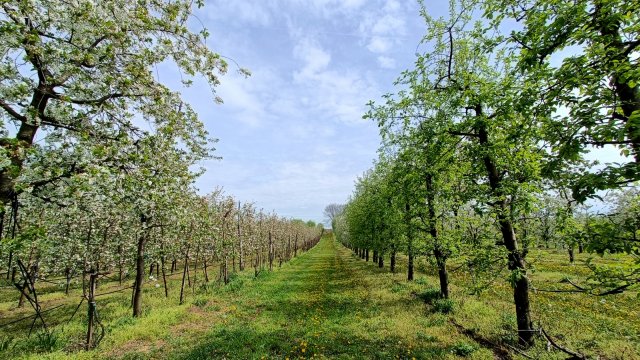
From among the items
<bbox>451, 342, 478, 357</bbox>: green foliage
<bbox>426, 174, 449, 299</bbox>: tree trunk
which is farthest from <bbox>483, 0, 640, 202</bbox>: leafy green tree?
<bbox>426, 174, 449, 299</bbox>: tree trunk

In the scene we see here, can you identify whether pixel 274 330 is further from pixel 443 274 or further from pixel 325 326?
pixel 443 274

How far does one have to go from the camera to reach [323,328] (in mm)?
12562

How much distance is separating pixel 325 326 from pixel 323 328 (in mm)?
284

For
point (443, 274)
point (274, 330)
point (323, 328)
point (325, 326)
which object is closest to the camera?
point (274, 330)

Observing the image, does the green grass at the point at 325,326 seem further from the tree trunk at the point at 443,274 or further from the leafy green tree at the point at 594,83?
the leafy green tree at the point at 594,83

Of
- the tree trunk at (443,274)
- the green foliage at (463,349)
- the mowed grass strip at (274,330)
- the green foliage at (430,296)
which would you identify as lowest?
the mowed grass strip at (274,330)

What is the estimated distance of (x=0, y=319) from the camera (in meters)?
16.9

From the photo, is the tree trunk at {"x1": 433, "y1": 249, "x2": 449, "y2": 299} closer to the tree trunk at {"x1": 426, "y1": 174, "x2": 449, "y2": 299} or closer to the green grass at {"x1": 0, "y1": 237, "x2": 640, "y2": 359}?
the tree trunk at {"x1": 426, "y1": 174, "x2": 449, "y2": 299}

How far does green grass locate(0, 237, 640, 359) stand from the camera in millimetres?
10211

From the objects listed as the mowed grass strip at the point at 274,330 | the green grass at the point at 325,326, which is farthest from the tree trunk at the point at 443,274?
the mowed grass strip at the point at 274,330

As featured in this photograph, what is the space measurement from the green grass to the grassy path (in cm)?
4

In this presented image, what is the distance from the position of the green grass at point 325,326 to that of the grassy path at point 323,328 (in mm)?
39

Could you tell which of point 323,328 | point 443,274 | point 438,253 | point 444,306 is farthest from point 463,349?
point 438,253

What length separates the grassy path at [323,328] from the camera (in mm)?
10086
